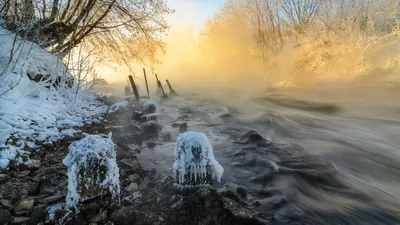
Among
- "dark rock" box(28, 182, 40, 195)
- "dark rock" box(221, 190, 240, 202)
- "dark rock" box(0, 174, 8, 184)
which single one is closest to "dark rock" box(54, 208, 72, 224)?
"dark rock" box(28, 182, 40, 195)

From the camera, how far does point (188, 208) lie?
3814 millimetres

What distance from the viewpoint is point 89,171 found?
3.21 metres

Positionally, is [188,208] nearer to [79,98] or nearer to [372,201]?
[372,201]

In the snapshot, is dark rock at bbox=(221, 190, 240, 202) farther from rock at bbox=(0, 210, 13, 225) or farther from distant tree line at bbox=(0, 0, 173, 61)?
distant tree line at bbox=(0, 0, 173, 61)

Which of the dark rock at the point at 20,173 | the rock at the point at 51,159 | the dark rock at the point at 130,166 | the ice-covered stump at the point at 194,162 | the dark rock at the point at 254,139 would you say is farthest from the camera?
the dark rock at the point at 254,139

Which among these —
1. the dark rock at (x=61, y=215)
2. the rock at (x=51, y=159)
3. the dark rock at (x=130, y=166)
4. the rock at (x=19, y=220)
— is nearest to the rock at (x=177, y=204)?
the dark rock at (x=61, y=215)

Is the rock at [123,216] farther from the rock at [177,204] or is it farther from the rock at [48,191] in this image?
the rock at [48,191]

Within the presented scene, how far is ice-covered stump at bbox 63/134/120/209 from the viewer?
10.5 ft

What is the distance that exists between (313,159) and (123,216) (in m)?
5.95

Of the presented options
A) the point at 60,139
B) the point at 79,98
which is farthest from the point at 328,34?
the point at 60,139

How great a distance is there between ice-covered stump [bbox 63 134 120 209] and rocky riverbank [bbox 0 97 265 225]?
0.16 metres

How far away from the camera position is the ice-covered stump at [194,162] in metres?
3.97

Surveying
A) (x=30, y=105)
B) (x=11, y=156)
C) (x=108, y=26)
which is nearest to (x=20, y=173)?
(x=11, y=156)

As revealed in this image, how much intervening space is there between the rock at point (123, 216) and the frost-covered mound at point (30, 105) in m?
2.59
